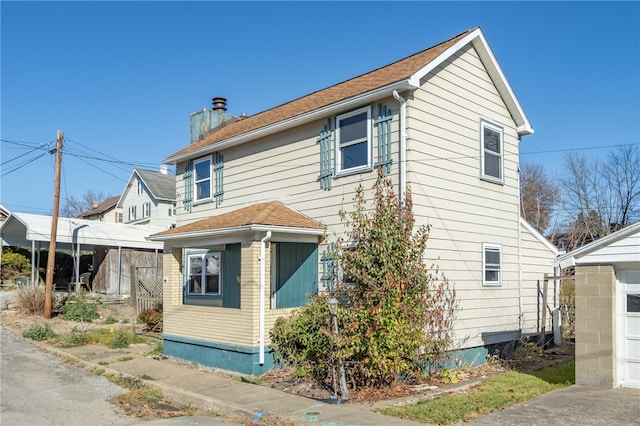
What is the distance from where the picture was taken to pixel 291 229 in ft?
39.1

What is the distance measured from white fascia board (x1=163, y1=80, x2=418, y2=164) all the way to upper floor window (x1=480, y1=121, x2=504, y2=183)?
3405mm

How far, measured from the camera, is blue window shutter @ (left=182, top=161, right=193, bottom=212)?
16859mm

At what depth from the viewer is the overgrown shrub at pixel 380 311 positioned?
9.90 m

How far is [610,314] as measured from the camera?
9859 mm

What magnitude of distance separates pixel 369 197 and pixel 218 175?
5.71 meters

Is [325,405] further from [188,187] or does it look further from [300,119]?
[188,187]

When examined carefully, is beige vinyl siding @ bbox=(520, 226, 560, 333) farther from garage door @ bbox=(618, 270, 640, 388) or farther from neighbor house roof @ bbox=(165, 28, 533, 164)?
garage door @ bbox=(618, 270, 640, 388)

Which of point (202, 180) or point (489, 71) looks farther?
point (202, 180)

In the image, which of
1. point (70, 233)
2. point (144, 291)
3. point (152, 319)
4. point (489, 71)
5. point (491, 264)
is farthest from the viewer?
point (70, 233)

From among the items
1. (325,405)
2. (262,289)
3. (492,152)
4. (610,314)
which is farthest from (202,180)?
(610,314)

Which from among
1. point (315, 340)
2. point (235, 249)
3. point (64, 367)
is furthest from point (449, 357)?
point (64, 367)

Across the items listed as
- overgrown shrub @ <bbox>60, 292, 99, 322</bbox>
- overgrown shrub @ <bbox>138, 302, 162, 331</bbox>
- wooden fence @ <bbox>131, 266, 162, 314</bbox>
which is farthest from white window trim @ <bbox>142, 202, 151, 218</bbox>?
overgrown shrub @ <bbox>138, 302, 162, 331</bbox>

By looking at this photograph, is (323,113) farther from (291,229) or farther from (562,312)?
(562,312)

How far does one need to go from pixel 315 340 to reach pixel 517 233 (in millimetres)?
6568
